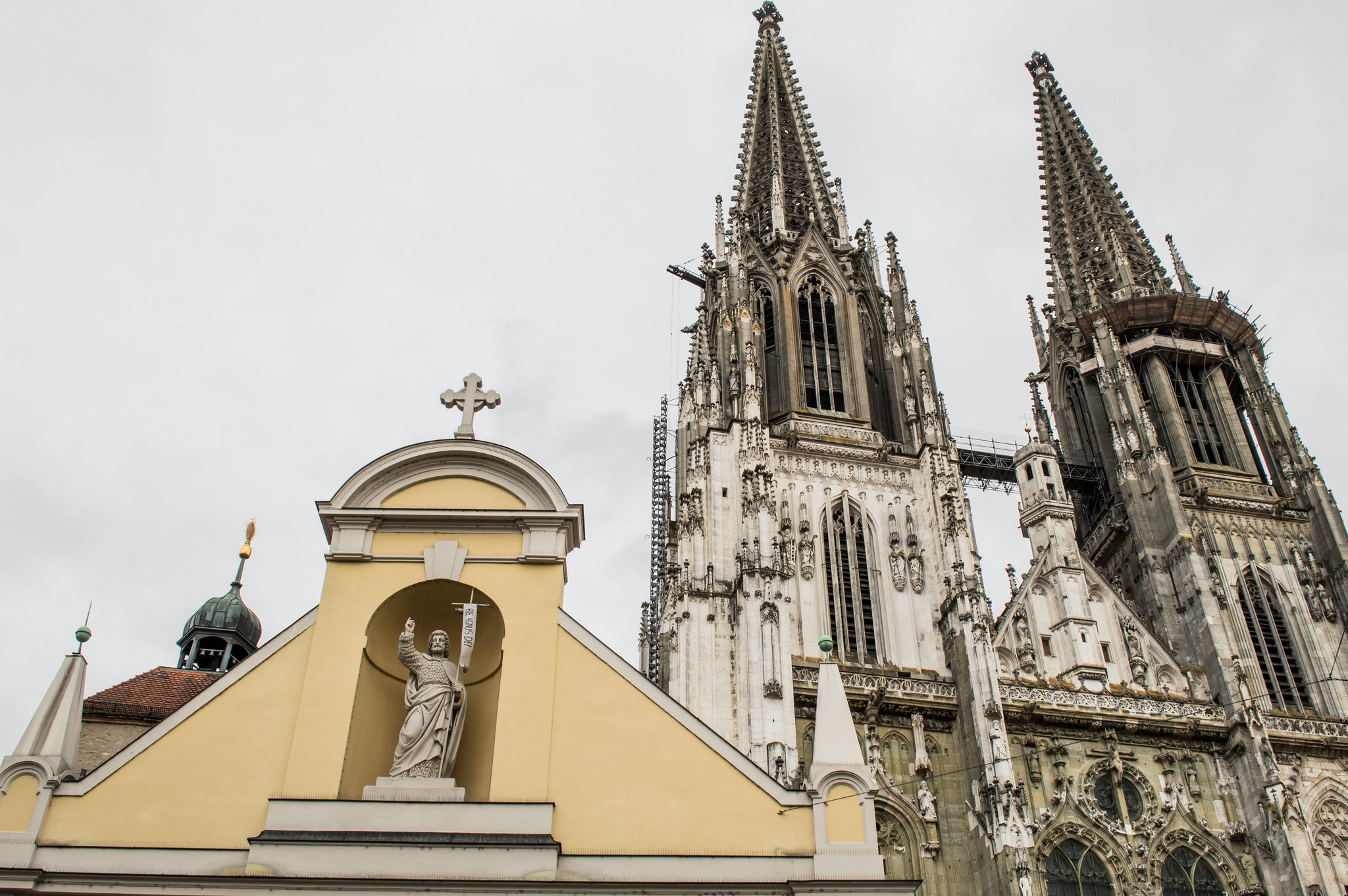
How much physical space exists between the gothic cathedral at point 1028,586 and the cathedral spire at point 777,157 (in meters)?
0.36

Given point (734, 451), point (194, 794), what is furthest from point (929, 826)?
point (194, 794)

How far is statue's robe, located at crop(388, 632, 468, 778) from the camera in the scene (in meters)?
9.96

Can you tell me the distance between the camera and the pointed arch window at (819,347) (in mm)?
34844

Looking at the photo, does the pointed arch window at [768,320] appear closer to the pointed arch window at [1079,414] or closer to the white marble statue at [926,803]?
the pointed arch window at [1079,414]

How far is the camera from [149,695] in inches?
901

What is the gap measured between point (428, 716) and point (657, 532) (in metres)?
35.2

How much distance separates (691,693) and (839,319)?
1588 centimetres

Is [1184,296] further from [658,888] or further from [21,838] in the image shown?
[21,838]

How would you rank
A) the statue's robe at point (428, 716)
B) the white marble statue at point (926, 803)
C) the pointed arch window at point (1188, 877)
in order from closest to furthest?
the statue's robe at point (428, 716) → the white marble statue at point (926, 803) → the pointed arch window at point (1188, 877)

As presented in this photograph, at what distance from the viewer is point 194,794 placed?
970cm

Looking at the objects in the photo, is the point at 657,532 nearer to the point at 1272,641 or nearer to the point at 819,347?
the point at 819,347

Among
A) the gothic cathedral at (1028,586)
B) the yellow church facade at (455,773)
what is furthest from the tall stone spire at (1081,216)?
the yellow church facade at (455,773)

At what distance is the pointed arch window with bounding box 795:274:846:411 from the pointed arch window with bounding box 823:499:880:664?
16.1ft

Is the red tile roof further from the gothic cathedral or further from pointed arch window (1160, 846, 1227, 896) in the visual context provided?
pointed arch window (1160, 846, 1227, 896)
